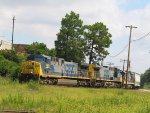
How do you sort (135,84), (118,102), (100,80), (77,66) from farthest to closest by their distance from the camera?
(135,84), (100,80), (77,66), (118,102)

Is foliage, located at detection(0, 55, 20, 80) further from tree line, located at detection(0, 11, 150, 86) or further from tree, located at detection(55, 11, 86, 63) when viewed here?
tree, located at detection(55, 11, 86, 63)

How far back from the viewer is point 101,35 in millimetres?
87938

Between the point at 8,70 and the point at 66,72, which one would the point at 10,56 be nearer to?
the point at 8,70

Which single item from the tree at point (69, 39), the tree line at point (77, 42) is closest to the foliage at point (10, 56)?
the tree line at point (77, 42)

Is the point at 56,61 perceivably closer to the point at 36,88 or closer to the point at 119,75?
the point at 36,88

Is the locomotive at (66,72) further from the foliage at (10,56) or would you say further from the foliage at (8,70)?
the foliage at (10,56)

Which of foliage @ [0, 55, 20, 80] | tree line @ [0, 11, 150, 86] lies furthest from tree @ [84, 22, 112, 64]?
foliage @ [0, 55, 20, 80]

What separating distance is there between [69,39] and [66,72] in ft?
80.4

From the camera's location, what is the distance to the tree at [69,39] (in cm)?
8119

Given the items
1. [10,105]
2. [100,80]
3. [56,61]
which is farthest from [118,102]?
[100,80]

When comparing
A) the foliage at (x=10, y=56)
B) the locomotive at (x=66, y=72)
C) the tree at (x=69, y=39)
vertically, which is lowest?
the locomotive at (x=66, y=72)

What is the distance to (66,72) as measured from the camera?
2277 inches

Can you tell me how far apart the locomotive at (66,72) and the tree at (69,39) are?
973 centimetres

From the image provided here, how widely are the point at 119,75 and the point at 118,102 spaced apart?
49.4 m
